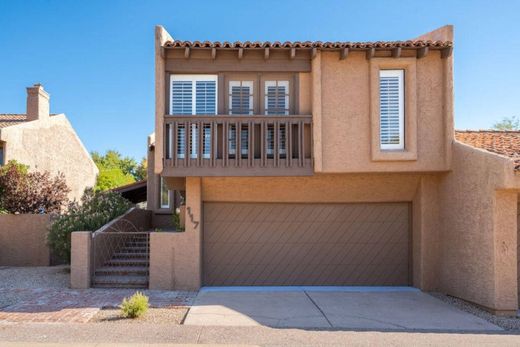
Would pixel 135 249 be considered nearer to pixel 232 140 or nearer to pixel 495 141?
pixel 232 140

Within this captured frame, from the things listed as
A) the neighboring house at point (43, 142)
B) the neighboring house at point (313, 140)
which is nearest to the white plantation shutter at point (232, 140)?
the neighboring house at point (313, 140)

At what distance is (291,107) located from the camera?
1130 cm

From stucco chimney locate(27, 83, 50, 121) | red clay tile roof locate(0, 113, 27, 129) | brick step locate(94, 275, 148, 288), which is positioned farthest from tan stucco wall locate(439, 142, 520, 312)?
red clay tile roof locate(0, 113, 27, 129)

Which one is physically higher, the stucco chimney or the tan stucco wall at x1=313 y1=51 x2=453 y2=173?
the stucco chimney

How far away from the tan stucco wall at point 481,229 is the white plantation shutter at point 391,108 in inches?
55.1

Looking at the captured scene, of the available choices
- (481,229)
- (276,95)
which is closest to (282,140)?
(276,95)

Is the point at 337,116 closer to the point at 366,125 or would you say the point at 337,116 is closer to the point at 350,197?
the point at 366,125

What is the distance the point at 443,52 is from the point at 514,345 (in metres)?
6.97

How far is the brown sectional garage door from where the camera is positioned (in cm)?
1204

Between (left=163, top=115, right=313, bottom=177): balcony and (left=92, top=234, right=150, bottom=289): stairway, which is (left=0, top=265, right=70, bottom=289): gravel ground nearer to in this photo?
(left=92, top=234, right=150, bottom=289): stairway

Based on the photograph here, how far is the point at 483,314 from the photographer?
9242 millimetres

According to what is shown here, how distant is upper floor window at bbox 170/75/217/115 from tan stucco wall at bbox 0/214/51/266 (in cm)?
683

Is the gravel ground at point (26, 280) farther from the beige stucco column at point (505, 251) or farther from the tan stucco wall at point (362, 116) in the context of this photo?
the beige stucco column at point (505, 251)

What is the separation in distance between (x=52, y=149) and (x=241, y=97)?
46.4ft
